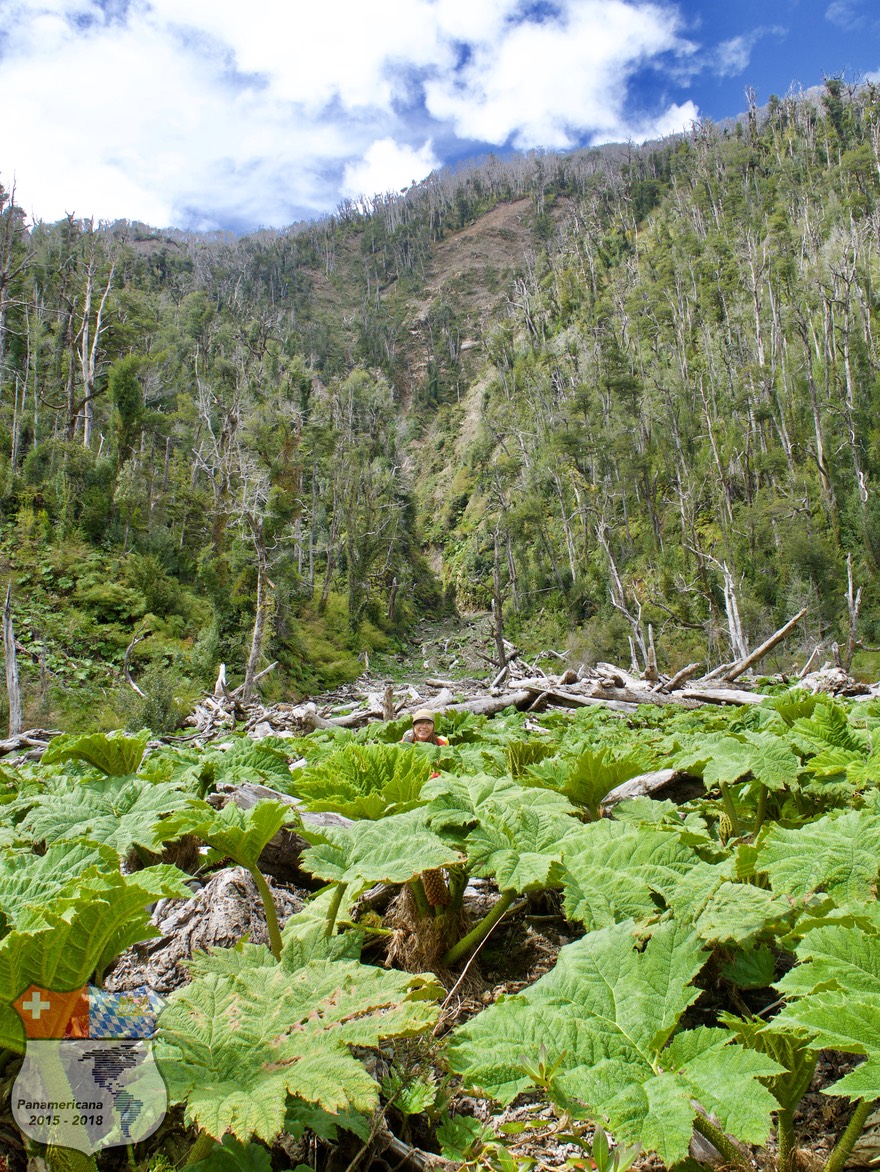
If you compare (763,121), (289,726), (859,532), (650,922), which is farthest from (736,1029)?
(763,121)

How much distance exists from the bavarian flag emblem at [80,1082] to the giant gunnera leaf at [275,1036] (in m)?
0.05

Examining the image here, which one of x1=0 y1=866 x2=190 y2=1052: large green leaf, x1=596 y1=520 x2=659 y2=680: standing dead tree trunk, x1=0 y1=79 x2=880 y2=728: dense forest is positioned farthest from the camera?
x1=0 y1=79 x2=880 y2=728: dense forest

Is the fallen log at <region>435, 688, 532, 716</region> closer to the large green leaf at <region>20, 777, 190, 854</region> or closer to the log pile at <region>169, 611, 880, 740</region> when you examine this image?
the log pile at <region>169, 611, 880, 740</region>

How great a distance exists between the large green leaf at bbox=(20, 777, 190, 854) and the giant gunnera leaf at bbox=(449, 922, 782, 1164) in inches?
47.6

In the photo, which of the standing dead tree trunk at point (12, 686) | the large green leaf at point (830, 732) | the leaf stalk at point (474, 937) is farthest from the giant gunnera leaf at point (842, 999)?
the standing dead tree trunk at point (12, 686)

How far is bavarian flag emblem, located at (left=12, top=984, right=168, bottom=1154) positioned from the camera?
1040 mm

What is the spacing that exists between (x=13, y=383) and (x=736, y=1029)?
38.0 m

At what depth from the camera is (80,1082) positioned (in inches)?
43.2

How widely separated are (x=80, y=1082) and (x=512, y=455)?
42.3 meters

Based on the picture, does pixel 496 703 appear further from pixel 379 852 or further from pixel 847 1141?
pixel 847 1141

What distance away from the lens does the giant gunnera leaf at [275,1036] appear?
3.10 feet

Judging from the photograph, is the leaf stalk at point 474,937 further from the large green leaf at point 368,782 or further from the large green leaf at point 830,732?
the large green leaf at point 830,732

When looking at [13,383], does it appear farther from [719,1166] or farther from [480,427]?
[719,1166]

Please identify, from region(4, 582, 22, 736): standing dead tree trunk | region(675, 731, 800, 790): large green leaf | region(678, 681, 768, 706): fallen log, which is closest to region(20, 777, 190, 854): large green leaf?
region(675, 731, 800, 790): large green leaf
